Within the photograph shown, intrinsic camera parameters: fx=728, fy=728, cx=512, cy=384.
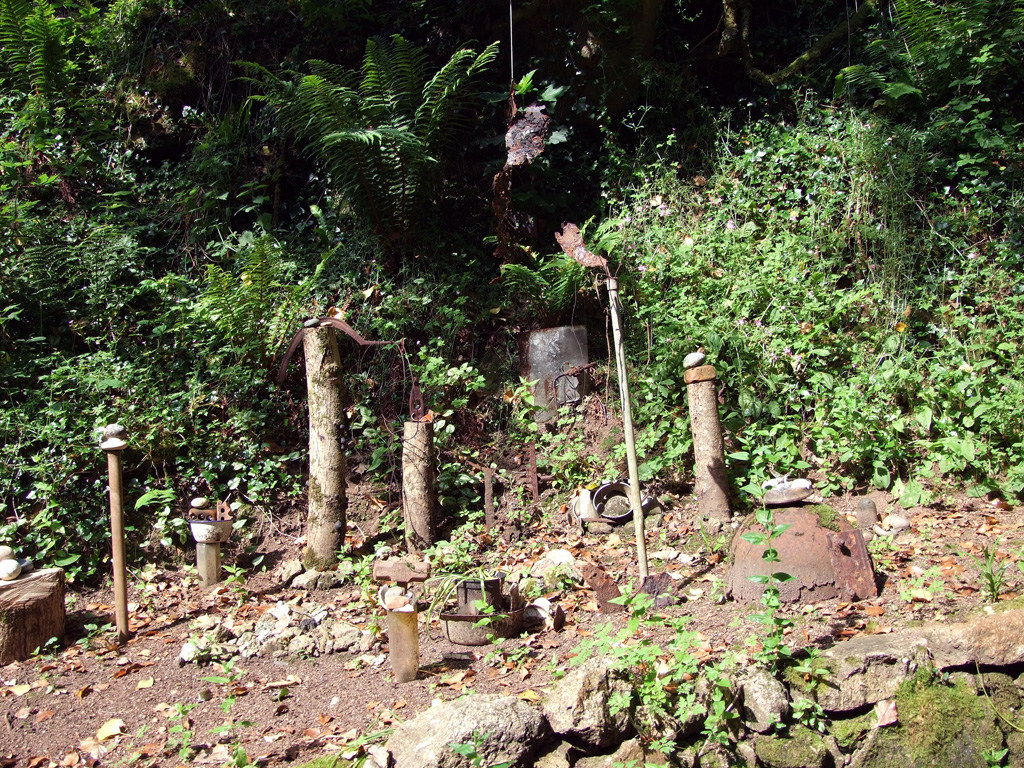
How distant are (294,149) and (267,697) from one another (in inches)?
206

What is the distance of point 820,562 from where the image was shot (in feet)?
11.0

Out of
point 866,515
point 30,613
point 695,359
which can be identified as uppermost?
point 695,359

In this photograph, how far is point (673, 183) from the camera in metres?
6.52

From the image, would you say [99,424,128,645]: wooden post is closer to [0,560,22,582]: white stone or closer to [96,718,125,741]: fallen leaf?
[0,560,22,582]: white stone

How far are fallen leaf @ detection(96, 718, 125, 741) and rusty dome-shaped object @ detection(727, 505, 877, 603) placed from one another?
2808 millimetres

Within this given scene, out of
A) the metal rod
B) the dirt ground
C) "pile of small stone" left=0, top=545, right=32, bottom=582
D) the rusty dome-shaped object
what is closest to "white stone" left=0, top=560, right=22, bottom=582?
"pile of small stone" left=0, top=545, right=32, bottom=582

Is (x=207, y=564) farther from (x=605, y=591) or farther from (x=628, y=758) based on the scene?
(x=628, y=758)

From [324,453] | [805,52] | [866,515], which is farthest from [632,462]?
[805,52]

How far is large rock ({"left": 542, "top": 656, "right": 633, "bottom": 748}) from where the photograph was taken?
262 cm

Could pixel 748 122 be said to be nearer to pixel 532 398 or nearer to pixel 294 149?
pixel 532 398

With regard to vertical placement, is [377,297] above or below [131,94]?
below

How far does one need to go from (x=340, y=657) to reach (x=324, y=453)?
139 cm

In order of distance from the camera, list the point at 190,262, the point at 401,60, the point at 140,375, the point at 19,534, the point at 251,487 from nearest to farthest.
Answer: the point at 19,534 < the point at 251,487 < the point at 140,375 < the point at 401,60 < the point at 190,262

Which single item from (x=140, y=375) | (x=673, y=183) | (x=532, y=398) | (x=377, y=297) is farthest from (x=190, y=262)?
(x=673, y=183)
